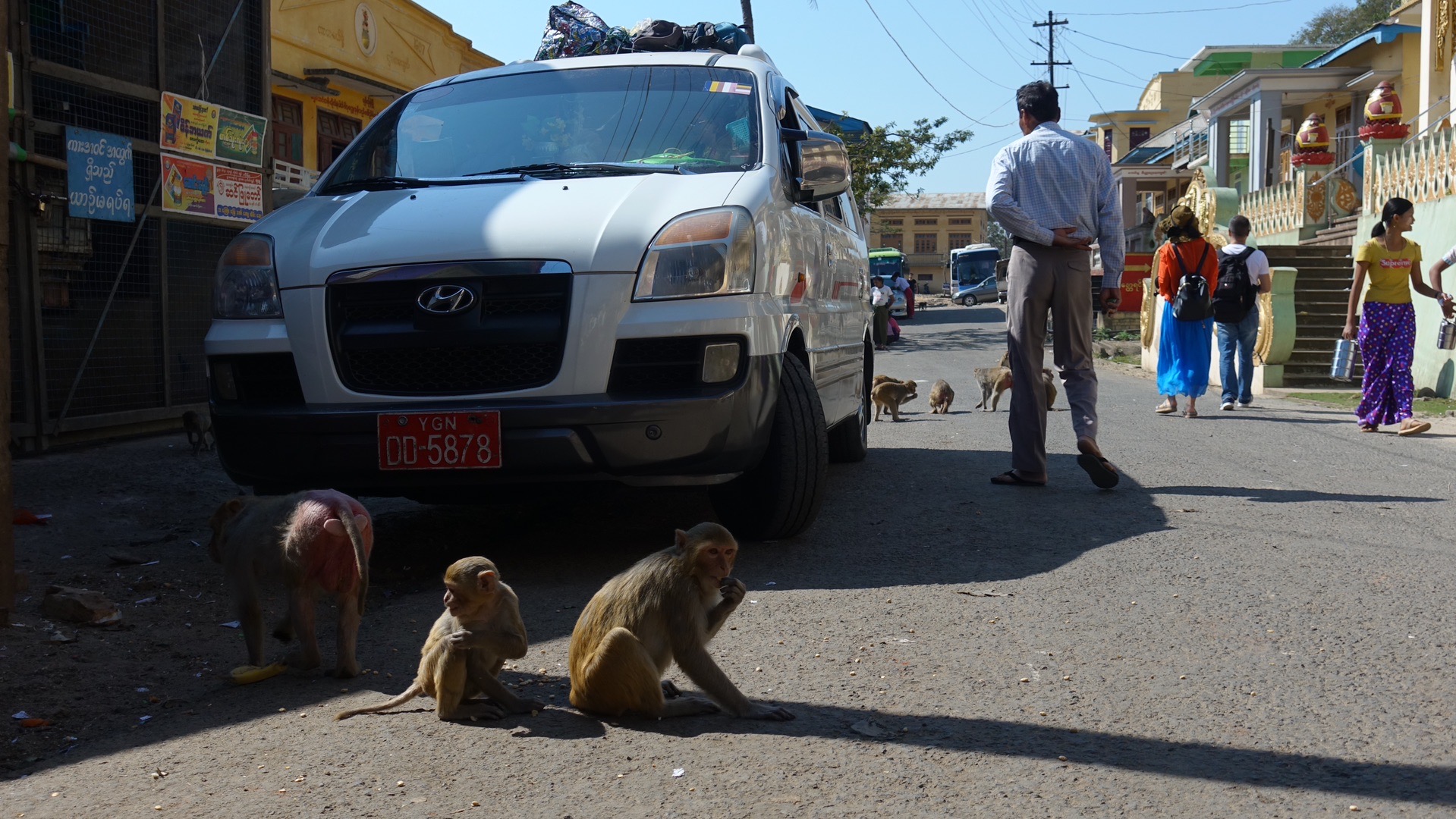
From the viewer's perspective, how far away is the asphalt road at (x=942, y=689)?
9.13 feet

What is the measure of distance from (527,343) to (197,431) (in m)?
4.58

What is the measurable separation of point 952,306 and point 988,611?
61.3 meters

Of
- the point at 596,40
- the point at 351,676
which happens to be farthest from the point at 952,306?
the point at 351,676

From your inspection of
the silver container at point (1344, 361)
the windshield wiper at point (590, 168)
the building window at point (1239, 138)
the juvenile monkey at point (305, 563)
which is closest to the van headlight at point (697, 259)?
the windshield wiper at point (590, 168)

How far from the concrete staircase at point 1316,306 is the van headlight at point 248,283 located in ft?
40.3

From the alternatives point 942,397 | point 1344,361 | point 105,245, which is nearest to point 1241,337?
point 1344,361

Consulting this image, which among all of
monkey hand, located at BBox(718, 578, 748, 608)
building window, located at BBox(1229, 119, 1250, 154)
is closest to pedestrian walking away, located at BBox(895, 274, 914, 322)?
building window, located at BBox(1229, 119, 1250, 154)

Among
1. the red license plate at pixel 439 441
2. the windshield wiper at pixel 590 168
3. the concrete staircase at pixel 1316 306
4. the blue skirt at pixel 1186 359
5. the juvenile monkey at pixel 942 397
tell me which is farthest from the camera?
the concrete staircase at pixel 1316 306

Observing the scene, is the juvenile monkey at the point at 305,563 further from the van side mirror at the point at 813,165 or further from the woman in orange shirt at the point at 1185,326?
the woman in orange shirt at the point at 1185,326

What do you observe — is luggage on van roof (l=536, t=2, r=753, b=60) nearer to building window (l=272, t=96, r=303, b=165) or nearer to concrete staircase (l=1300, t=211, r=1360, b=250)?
building window (l=272, t=96, r=303, b=165)

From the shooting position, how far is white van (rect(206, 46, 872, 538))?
15.1 ft

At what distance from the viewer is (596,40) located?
26.0 feet

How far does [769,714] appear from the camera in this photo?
3.24 metres

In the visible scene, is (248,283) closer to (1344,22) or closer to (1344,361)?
(1344,361)
